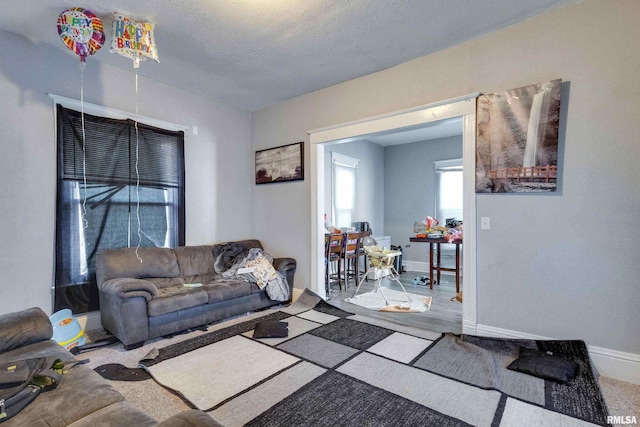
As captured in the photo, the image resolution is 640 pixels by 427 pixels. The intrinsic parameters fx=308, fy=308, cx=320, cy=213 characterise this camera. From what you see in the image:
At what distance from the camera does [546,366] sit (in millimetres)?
2223

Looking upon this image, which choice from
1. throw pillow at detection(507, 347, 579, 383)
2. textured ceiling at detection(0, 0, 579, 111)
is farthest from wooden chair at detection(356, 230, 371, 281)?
throw pillow at detection(507, 347, 579, 383)

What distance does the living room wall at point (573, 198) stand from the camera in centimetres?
227

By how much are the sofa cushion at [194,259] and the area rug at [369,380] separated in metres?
1.05

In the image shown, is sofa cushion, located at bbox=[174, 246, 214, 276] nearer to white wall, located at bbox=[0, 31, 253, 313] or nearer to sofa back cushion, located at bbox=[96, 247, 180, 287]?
sofa back cushion, located at bbox=[96, 247, 180, 287]

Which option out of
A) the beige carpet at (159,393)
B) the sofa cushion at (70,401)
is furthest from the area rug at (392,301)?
the sofa cushion at (70,401)

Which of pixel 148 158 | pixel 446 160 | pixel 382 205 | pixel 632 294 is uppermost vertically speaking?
pixel 446 160

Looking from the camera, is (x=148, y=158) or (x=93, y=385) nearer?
(x=93, y=385)

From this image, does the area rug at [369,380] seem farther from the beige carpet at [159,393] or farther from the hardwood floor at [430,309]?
the hardwood floor at [430,309]

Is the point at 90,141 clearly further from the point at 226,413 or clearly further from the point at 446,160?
the point at 446,160

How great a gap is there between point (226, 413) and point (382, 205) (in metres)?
6.13

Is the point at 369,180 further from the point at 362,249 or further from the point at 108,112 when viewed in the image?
the point at 108,112

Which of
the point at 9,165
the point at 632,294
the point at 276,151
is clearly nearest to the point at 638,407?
the point at 632,294

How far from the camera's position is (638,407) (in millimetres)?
1899
